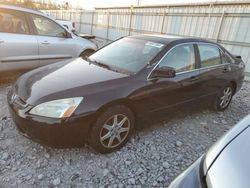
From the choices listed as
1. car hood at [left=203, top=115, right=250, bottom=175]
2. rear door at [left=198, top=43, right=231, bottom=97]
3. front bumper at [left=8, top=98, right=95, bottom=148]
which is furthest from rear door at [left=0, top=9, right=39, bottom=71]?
car hood at [left=203, top=115, right=250, bottom=175]

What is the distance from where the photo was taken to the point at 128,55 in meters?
3.23

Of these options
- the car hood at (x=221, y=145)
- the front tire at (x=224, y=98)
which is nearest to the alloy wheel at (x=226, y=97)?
the front tire at (x=224, y=98)

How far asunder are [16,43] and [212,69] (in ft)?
12.3

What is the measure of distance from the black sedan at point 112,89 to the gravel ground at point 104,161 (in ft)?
0.78

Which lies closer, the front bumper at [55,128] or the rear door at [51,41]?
the front bumper at [55,128]

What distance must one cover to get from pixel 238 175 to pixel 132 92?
168 cm

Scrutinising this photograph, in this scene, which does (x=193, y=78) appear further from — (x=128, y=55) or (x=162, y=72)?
(x=128, y=55)

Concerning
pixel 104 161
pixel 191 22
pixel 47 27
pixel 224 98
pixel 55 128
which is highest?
pixel 191 22

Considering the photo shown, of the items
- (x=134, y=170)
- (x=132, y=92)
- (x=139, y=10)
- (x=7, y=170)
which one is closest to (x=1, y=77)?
(x=7, y=170)

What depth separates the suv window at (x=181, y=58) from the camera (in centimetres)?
309

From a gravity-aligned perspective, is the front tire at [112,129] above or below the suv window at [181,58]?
below

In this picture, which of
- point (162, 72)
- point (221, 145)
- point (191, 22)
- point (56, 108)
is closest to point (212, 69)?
point (162, 72)

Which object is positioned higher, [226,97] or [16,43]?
[16,43]

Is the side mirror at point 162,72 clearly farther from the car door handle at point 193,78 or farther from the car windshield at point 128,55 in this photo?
the car door handle at point 193,78
